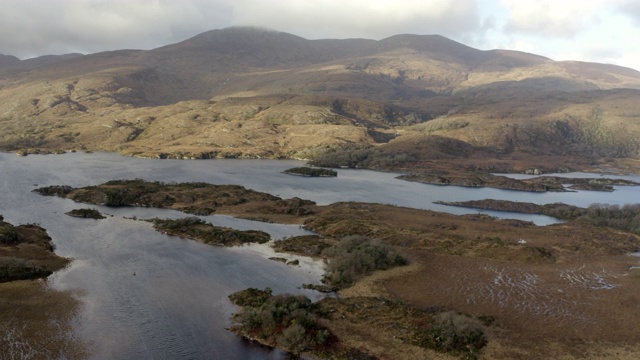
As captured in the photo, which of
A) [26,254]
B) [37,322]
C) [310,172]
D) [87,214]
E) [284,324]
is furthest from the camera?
[310,172]

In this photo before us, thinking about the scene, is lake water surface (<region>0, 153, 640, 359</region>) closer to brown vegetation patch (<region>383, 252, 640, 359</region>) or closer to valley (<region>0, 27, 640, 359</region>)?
valley (<region>0, 27, 640, 359</region>)

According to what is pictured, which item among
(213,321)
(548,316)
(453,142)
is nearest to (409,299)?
(548,316)

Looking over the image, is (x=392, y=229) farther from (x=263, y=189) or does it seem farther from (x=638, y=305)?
(x=263, y=189)

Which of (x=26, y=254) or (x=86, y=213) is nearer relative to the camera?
(x=26, y=254)

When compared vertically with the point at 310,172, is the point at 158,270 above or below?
below

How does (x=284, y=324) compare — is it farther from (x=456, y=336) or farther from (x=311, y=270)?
(x=311, y=270)

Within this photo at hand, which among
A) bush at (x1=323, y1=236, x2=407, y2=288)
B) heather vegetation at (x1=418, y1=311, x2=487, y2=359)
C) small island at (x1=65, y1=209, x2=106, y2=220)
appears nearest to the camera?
heather vegetation at (x1=418, y1=311, x2=487, y2=359)

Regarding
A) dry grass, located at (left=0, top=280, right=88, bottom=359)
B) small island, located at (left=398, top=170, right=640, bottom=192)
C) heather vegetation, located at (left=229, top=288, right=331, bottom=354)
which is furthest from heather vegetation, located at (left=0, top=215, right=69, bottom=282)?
small island, located at (left=398, top=170, right=640, bottom=192)

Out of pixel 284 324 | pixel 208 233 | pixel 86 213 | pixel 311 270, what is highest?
pixel 86 213

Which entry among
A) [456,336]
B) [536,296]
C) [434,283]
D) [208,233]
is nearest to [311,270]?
[434,283]

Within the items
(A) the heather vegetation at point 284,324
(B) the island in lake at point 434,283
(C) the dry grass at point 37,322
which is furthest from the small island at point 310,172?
(A) the heather vegetation at point 284,324
